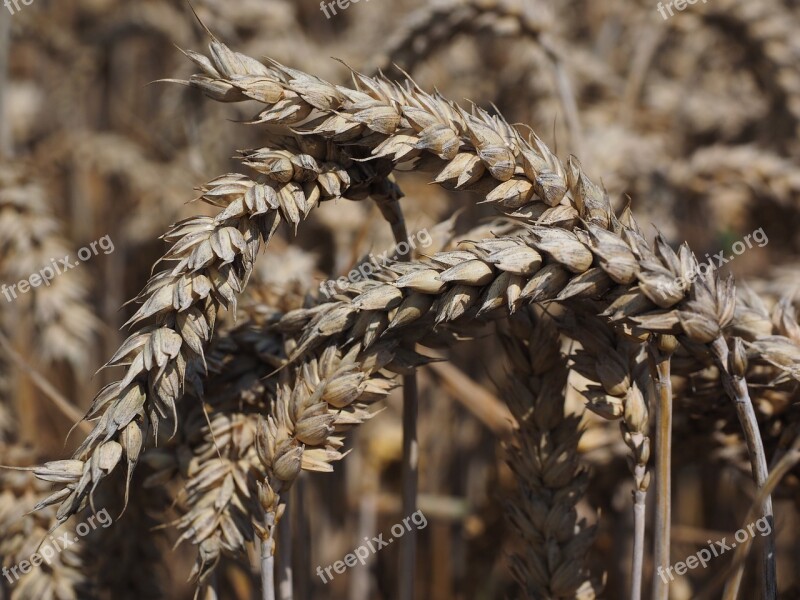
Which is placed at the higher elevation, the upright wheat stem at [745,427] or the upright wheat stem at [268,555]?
the upright wheat stem at [268,555]

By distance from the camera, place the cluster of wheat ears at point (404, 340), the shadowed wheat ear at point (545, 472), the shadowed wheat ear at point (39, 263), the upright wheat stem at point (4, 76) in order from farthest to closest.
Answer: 1. the upright wheat stem at point (4, 76)
2. the shadowed wheat ear at point (39, 263)
3. the shadowed wheat ear at point (545, 472)
4. the cluster of wheat ears at point (404, 340)

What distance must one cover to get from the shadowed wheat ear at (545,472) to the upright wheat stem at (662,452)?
158 mm

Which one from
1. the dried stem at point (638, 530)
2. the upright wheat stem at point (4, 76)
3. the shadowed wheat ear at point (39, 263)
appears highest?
the upright wheat stem at point (4, 76)

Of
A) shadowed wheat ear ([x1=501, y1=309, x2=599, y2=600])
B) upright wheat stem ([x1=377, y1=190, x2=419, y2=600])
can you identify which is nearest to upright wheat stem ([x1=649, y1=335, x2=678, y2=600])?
shadowed wheat ear ([x1=501, y1=309, x2=599, y2=600])

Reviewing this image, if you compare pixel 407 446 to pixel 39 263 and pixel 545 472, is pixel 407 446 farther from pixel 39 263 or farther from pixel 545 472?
pixel 39 263

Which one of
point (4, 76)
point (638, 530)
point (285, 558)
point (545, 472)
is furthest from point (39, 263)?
point (638, 530)

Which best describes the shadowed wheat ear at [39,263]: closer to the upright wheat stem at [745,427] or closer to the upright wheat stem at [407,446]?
the upright wheat stem at [407,446]

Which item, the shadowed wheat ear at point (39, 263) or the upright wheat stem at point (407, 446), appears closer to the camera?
the upright wheat stem at point (407, 446)

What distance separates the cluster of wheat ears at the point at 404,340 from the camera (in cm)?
91

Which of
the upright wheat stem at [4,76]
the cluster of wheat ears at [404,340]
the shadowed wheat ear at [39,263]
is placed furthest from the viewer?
the upright wheat stem at [4,76]

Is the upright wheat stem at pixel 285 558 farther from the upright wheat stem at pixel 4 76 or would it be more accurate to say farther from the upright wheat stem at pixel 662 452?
the upright wheat stem at pixel 4 76

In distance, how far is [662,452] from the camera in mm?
969

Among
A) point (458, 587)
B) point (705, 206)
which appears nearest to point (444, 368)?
point (458, 587)

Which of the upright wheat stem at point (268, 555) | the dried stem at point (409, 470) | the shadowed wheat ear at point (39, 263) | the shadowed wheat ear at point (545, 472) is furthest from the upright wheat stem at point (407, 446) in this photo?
the shadowed wheat ear at point (39, 263)
